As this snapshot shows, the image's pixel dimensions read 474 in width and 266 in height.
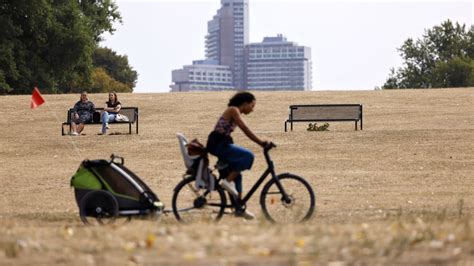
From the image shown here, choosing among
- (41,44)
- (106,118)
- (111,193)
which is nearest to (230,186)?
(111,193)

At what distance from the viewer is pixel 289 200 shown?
1459 centimetres

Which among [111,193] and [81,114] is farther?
[81,114]

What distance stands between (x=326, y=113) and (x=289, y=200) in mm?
17806

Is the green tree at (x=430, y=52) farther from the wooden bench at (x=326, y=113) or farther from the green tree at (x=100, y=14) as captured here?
the wooden bench at (x=326, y=113)

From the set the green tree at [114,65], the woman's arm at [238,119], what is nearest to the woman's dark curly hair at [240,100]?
the woman's arm at [238,119]

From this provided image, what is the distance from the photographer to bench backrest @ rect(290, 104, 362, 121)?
32.2 m

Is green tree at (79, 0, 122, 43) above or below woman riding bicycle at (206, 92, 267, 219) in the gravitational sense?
above

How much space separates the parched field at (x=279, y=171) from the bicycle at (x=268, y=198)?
260mm

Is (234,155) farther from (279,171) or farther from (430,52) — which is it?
(430,52)

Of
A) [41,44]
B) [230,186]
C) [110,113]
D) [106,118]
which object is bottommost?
[230,186]

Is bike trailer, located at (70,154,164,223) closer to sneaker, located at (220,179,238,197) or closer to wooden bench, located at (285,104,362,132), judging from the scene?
sneaker, located at (220,179,238,197)

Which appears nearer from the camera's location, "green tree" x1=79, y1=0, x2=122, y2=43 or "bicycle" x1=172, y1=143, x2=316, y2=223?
"bicycle" x1=172, y1=143, x2=316, y2=223

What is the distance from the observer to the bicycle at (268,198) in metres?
14.6

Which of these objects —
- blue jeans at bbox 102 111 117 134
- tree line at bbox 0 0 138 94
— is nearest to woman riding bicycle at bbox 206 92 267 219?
blue jeans at bbox 102 111 117 134
